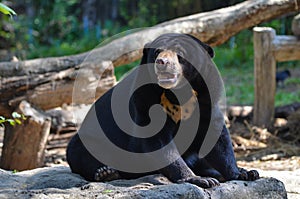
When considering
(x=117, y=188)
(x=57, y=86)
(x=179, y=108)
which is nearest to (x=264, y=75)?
(x=57, y=86)

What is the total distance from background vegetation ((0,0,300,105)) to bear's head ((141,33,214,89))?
8.90 meters

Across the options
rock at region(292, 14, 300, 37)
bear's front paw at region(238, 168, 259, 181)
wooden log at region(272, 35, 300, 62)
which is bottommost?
bear's front paw at region(238, 168, 259, 181)

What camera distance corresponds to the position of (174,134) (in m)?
3.80

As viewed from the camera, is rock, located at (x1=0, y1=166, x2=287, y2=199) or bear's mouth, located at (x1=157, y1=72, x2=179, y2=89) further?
bear's mouth, located at (x1=157, y1=72, x2=179, y2=89)

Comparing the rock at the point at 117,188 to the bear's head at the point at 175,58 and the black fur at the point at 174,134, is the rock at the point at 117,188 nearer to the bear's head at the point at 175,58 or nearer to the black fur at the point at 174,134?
the black fur at the point at 174,134

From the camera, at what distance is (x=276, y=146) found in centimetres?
716

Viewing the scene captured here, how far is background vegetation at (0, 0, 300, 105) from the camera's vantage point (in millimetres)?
14773

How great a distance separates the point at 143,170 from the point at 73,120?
3427 millimetres

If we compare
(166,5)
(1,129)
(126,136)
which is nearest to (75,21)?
(166,5)

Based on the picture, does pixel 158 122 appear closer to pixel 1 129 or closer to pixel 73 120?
pixel 73 120

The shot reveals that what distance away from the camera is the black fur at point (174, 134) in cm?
359

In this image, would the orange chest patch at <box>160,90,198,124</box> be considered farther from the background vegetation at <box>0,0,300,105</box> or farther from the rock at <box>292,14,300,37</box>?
the background vegetation at <box>0,0,300,105</box>

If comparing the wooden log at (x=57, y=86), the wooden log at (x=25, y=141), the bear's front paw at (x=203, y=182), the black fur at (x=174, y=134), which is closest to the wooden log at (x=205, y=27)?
the wooden log at (x=57, y=86)

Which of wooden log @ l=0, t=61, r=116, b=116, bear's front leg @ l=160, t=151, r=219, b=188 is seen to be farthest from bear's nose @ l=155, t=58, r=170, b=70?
wooden log @ l=0, t=61, r=116, b=116
